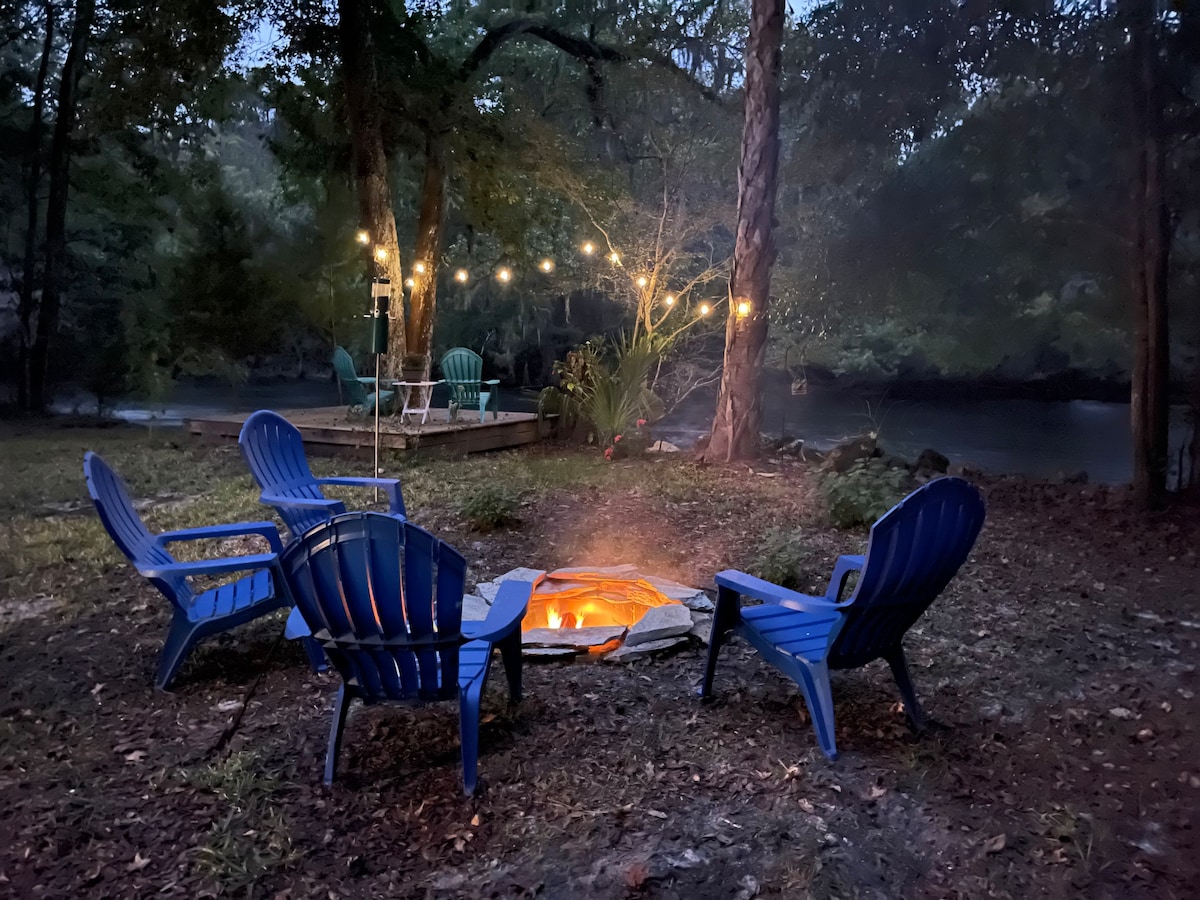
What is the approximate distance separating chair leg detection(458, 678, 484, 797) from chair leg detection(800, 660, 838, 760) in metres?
0.95

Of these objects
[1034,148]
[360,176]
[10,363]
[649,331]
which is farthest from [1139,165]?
[10,363]

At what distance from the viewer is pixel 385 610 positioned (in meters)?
2.12

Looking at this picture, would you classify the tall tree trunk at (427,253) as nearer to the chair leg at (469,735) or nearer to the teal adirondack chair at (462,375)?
the teal adirondack chair at (462,375)

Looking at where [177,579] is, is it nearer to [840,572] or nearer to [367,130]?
[840,572]

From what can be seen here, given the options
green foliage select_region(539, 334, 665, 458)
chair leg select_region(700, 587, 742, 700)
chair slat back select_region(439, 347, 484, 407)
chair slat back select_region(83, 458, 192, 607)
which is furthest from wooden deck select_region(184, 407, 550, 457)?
chair leg select_region(700, 587, 742, 700)

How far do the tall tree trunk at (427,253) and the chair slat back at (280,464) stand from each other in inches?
221

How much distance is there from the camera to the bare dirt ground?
1891 mm

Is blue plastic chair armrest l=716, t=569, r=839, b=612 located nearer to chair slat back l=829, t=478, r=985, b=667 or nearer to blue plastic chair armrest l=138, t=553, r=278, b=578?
chair slat back l=829, t=478, r=985, b=667

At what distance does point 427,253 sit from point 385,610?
8702 mm

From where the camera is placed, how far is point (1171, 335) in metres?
7.04

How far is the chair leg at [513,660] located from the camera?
261 cm

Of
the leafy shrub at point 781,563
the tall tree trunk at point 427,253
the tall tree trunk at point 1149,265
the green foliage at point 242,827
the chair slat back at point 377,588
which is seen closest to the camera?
the green foliage at point 242,827

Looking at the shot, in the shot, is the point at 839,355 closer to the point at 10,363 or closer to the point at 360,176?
the point at 360,176

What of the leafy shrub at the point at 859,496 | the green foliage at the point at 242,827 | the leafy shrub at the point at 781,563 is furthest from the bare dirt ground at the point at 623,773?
the leafy shrub at the point at 859,496
